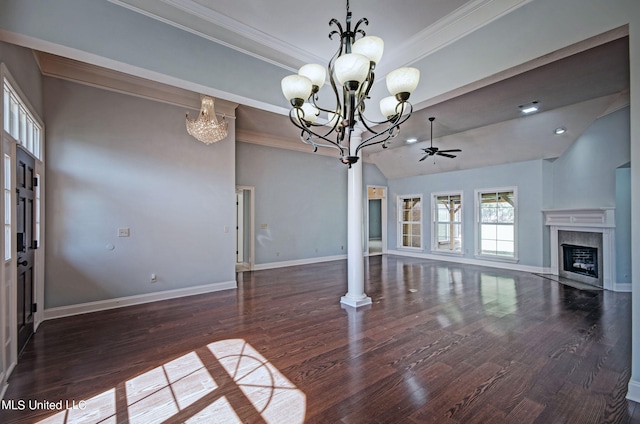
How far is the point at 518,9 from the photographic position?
2461mm

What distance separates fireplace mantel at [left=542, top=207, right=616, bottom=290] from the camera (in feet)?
17.2

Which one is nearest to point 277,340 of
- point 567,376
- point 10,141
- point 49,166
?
point 567,376

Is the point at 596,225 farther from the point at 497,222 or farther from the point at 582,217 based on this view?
the point at 497,222

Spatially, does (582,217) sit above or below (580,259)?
above

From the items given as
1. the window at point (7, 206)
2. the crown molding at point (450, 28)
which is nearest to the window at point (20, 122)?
the window at point (7, 206)

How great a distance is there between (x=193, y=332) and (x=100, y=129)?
3.22 meters

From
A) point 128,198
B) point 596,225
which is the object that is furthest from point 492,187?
point 128,198

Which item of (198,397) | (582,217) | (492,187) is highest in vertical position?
(492,187)

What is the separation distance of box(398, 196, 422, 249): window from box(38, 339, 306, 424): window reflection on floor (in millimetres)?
7749

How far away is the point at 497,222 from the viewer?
7555 mm

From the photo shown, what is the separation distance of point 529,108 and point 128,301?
287 inches

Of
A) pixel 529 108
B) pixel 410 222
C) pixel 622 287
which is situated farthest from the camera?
pixel 410 222

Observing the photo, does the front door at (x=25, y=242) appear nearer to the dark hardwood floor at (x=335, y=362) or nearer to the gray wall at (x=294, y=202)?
the dark hardwood floor at (x=335, y=362)

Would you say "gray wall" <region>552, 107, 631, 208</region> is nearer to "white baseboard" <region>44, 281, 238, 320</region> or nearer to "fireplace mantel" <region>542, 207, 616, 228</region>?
"fireplace mantel" <region>542, 207, 616, 228</region>
